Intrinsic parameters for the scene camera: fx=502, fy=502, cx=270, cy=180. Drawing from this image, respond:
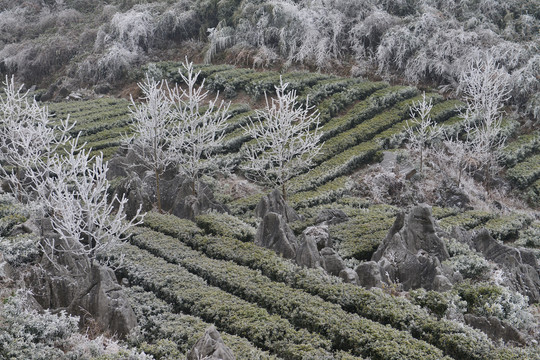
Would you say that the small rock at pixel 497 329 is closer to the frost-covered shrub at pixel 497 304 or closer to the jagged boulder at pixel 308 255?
the frost-covered shrub at pixel 497 304

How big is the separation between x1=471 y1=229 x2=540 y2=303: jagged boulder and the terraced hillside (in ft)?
5.66

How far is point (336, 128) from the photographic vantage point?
2073 cm

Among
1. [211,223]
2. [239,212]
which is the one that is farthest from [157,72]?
[211,223]

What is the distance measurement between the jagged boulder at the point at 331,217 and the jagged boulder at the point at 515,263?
3.45 meters

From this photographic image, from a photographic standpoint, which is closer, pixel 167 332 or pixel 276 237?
pixel 167 332

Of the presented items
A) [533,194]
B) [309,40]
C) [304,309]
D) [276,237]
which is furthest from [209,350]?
[309,40]

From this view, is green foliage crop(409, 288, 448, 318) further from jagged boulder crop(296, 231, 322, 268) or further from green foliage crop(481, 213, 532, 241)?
green foliage crop(481, 213, 532, 241)

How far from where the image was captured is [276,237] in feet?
38.2

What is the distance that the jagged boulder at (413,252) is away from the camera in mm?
10375

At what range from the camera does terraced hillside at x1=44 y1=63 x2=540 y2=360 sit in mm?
8164

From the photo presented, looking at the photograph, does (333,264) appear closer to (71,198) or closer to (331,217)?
(331,217)

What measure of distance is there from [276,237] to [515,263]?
541cm

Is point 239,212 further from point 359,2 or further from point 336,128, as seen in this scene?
point 359,2

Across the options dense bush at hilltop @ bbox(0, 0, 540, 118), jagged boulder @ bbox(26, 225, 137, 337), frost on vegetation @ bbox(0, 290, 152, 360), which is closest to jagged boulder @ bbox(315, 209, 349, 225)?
jagged boulder @ bbox(26, 225, 137, 337)
